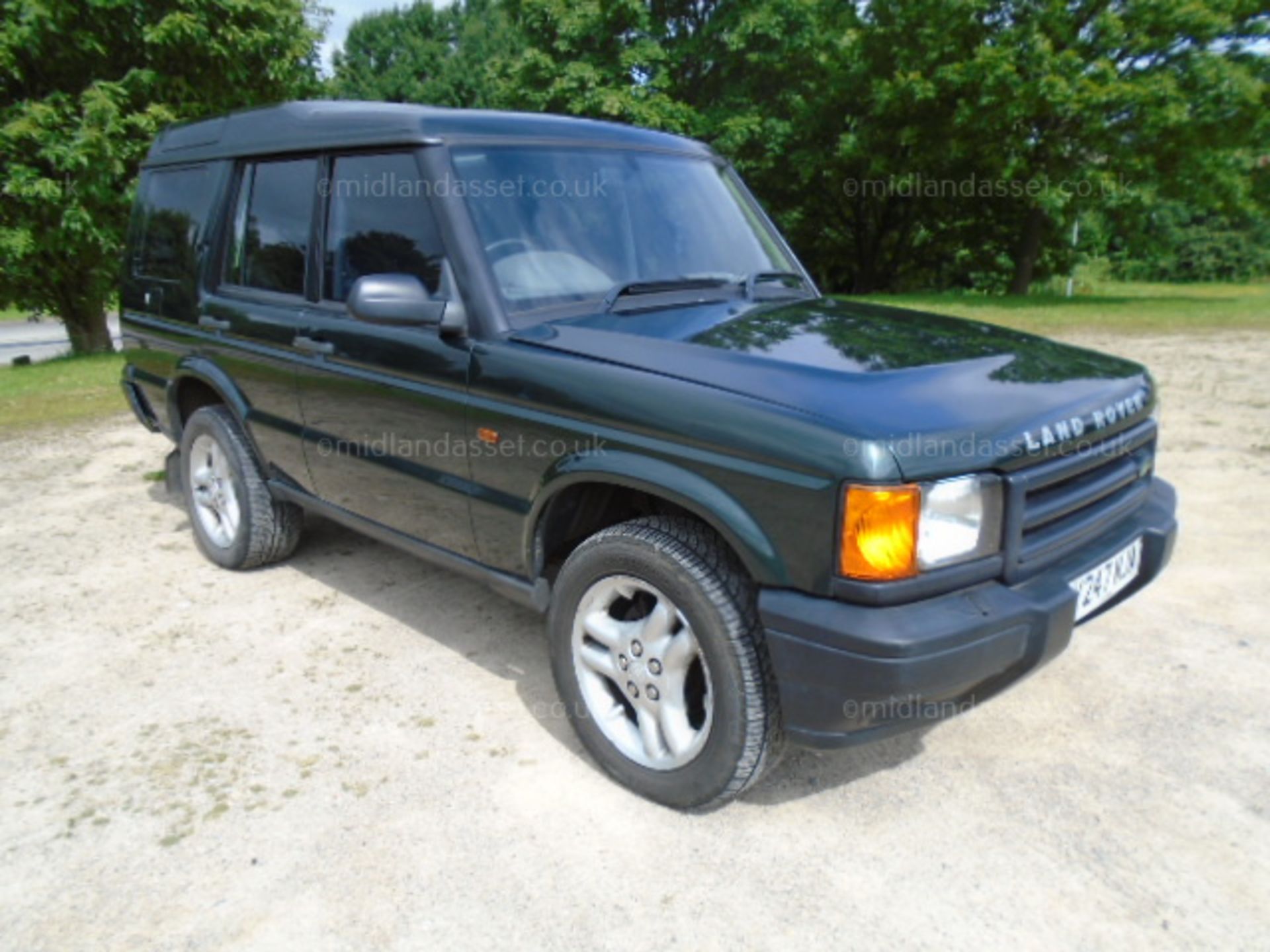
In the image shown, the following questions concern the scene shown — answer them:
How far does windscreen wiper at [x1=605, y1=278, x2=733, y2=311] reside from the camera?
309 centimetres

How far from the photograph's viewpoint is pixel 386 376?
3.31 meters

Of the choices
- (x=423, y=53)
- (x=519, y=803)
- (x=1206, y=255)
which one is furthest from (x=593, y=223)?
(x=1206, y=255)

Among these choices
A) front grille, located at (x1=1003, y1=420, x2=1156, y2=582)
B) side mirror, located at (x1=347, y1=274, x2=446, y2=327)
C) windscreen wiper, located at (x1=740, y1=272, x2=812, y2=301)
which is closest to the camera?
front grille, located at (x1=1003, y1=420, x2=1156, y2=582)

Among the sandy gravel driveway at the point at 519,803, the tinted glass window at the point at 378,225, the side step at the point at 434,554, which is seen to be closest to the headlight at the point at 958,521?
the sandy gravel driveway at the point at 519,803

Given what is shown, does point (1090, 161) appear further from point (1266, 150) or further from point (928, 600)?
point (928, 600)

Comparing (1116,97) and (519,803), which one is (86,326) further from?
(1116,97)

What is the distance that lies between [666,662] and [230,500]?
115 inches

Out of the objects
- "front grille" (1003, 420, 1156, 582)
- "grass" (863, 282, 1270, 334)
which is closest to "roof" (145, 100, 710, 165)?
"front grille" (1003, 420, 1156, 582)

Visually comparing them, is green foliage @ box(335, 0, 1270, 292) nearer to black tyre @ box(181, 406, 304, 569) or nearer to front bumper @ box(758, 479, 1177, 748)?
black tyre @ box(181, 406, 304, 569)

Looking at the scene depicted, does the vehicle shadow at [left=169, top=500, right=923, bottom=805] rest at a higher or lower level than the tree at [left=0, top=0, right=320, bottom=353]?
lower

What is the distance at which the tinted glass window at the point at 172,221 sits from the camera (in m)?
4.36

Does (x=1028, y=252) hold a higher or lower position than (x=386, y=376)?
higher

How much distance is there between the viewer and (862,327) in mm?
3088

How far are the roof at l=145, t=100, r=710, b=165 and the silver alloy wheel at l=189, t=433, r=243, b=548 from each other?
143 centimetres
